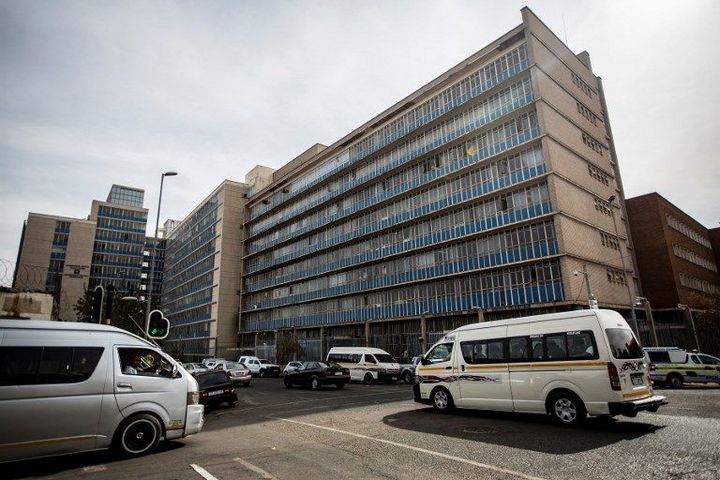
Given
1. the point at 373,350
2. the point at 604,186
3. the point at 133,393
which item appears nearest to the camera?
the point at 133,393

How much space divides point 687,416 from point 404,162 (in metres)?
32.1

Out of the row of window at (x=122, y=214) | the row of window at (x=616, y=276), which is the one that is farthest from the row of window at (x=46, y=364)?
the row of window at (x=122, y=214)

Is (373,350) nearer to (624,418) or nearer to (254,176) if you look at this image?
(624,418)

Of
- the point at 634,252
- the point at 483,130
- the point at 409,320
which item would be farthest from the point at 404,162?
the point at 634,252

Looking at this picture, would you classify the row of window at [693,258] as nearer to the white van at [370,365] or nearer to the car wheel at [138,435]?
the white van at [370,365]

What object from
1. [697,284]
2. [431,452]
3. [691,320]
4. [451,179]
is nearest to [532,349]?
[431,452]

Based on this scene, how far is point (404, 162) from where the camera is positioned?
39188mm

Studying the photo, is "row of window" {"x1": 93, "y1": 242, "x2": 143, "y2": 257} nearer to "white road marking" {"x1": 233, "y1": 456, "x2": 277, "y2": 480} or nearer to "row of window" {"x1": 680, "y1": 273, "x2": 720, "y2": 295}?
"row of window" {"x1": 680, "y1": 273, "x2": 720, "y2": 295}

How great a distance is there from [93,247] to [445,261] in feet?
300

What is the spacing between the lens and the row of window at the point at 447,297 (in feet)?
91.4

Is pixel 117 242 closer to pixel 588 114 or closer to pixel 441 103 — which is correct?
pixel 441 103

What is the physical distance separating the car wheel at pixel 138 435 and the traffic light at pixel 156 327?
19.5 feet

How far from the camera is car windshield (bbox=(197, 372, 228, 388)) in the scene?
14.5m

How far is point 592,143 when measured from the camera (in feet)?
115
